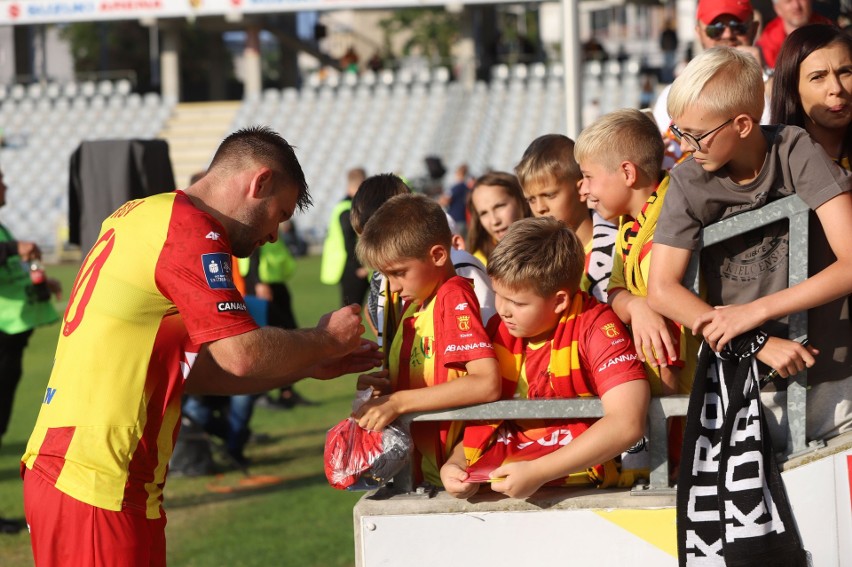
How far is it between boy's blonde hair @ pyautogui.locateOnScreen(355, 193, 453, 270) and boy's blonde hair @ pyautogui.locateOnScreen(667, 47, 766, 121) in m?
0.83

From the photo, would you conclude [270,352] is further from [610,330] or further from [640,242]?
[640,242]

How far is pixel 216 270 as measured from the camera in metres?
2.97

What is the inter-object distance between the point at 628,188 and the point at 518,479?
3.60 ft

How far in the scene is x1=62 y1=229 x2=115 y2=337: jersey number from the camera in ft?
10.1

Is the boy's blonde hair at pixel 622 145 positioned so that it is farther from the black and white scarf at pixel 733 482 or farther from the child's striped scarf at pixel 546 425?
the black and white scarf at pixel 733 482

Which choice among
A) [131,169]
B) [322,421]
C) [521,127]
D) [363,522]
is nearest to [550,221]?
[363,522]

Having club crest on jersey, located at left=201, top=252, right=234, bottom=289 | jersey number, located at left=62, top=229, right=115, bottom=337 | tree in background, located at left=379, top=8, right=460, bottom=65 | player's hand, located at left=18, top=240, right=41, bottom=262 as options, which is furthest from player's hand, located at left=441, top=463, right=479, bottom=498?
tree in background, located at left=379, top=8, right=460, bottom=65

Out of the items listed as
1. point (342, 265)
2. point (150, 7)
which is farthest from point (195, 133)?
point (342, 265)

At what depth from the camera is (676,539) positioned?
2863mm

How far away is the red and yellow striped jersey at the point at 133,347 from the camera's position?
2.96 m

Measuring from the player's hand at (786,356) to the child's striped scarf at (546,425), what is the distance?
52 centimetres

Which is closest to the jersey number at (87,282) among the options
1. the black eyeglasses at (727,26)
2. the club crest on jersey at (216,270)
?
the club crest on jersey at (216,270)

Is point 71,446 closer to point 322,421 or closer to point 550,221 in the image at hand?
point 550,221

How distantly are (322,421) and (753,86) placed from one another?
22.5 ft
